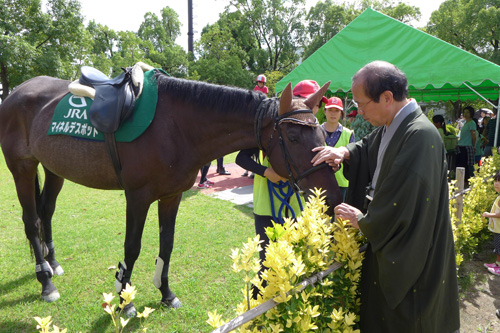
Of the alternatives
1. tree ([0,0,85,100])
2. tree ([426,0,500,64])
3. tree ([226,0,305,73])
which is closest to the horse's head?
tree ([0,0,85,100])

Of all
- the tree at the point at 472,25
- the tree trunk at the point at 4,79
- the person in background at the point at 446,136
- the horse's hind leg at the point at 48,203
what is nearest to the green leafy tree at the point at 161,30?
the tree trunk at the point at 4,79

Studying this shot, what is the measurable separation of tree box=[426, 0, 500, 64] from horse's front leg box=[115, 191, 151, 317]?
82.3ft

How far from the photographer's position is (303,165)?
213cm

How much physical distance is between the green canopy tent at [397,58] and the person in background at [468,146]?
1.63 metres

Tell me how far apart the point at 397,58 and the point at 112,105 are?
5.81 m

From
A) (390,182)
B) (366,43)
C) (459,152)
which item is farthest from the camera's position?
(459,152)

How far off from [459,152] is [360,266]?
8.04 m

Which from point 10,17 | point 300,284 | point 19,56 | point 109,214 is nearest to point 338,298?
point 300,284

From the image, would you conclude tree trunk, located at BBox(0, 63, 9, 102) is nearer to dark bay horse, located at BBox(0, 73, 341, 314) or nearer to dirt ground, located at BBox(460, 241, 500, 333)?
dark bay horse, located at BBox(0, 73, 341, 314)

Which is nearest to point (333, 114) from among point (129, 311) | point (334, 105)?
point (334, 105)

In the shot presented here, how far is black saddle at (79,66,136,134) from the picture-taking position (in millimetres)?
2539

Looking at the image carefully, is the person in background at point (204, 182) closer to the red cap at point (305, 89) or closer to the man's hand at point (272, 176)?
the red cap at point (305, 89)

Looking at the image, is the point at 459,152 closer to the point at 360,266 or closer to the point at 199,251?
the point at 199,251

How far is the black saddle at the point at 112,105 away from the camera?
254cm
